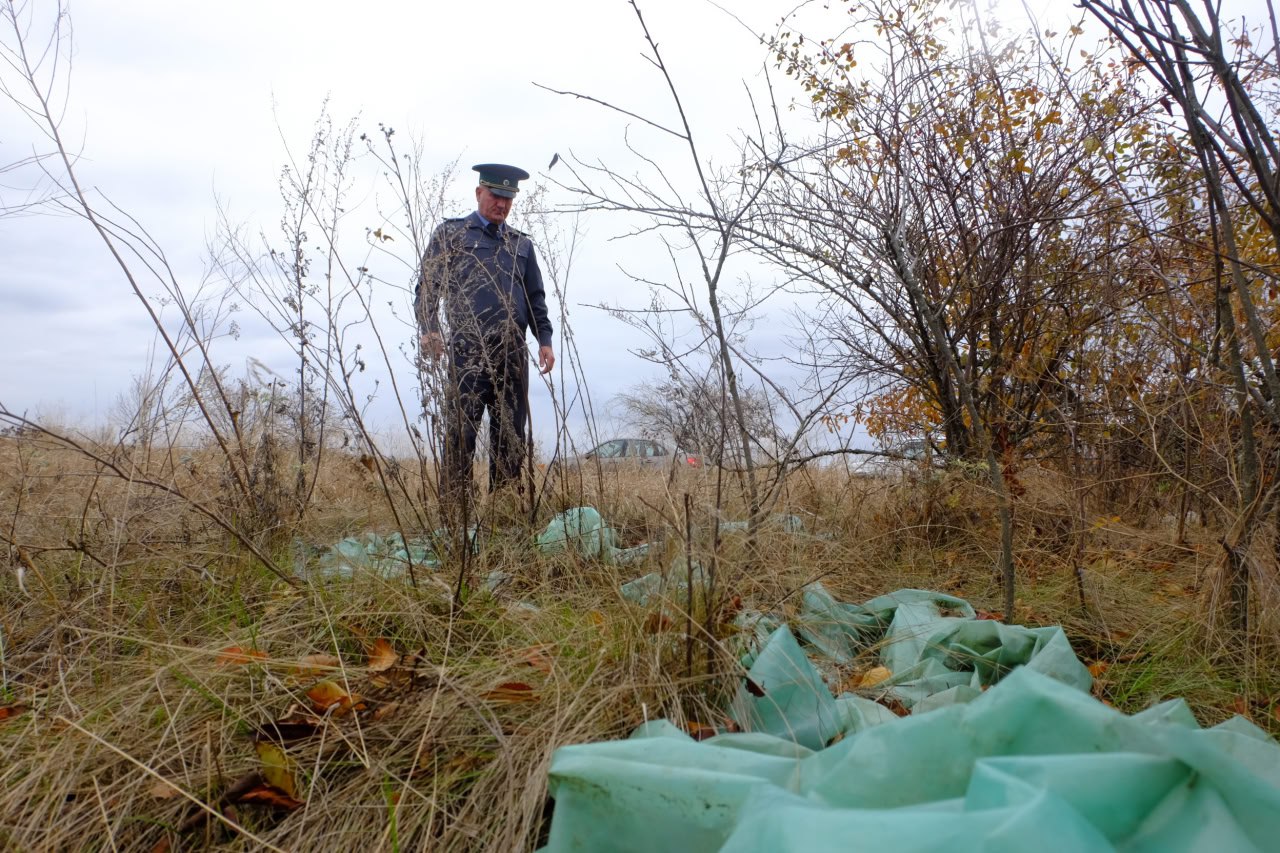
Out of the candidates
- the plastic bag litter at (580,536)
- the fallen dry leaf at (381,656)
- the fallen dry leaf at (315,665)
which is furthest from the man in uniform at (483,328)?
the fallen dry leaf at (315,665)

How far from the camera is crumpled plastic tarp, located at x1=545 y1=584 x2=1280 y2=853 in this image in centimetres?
83

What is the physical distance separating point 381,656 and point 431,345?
1015 millimetres

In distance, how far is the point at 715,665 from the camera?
158cm

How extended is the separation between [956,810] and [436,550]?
70.3 inches

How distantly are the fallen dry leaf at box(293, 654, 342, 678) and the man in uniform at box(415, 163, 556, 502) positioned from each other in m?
0.65

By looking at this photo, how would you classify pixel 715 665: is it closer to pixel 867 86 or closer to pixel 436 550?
→ pixel 436 550

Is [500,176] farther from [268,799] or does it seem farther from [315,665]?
[268,799]

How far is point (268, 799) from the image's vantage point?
132cm

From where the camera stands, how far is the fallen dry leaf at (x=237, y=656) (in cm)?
163

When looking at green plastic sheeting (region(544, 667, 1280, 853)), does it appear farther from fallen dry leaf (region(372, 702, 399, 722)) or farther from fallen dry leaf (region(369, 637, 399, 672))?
fallen dry leaf (region(369, 637, 399, 672))

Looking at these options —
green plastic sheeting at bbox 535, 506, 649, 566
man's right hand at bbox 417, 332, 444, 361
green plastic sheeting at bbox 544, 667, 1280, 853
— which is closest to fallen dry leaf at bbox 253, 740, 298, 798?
green plastic sheeting at bbox 544, 667, 1280, 853

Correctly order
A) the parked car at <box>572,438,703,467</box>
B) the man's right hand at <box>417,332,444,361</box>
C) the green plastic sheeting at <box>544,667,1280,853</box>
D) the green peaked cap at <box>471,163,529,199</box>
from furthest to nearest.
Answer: the green peaked cap at <box>471,163,529,199</box> → the parked car at <box>572,438,703,467</box> → the man's right hand at <box>417,332,444,361</box> → the green plastic sheeting at <box>544,667,1280,853</box>

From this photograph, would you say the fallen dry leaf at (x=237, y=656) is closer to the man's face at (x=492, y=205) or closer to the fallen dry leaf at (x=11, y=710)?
the fallen dry leaf at (x=11, y=710)

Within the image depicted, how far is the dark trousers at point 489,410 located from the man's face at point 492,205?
31.2 inches
